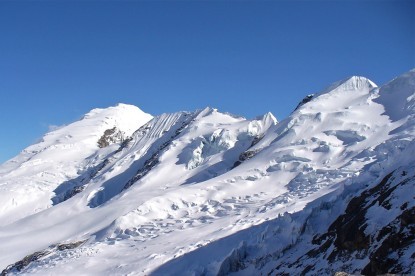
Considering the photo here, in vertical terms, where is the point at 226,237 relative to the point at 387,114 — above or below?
below

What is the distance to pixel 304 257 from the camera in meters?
20.0

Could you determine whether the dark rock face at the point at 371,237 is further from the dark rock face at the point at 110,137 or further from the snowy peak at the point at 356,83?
the dark rock face at the point at 110,137

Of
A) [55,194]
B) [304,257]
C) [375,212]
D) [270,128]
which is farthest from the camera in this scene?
[55,194]

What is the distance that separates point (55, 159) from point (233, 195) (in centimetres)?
5598

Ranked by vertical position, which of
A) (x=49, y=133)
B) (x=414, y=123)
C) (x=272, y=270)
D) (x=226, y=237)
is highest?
(x=49, y=133)

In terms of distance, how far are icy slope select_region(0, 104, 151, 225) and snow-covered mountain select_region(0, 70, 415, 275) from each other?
1.26 ft

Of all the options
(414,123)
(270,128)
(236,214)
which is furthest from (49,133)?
(414,123)

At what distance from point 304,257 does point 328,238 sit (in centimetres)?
145

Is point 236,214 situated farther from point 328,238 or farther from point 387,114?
point 387,114

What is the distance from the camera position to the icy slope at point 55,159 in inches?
2958

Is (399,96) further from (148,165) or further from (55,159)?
(55,159)

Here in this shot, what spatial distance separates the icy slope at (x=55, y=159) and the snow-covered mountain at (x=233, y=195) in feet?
1.26

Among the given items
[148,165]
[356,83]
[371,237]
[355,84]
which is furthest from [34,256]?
[356,83]

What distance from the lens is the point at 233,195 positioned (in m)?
48.3
